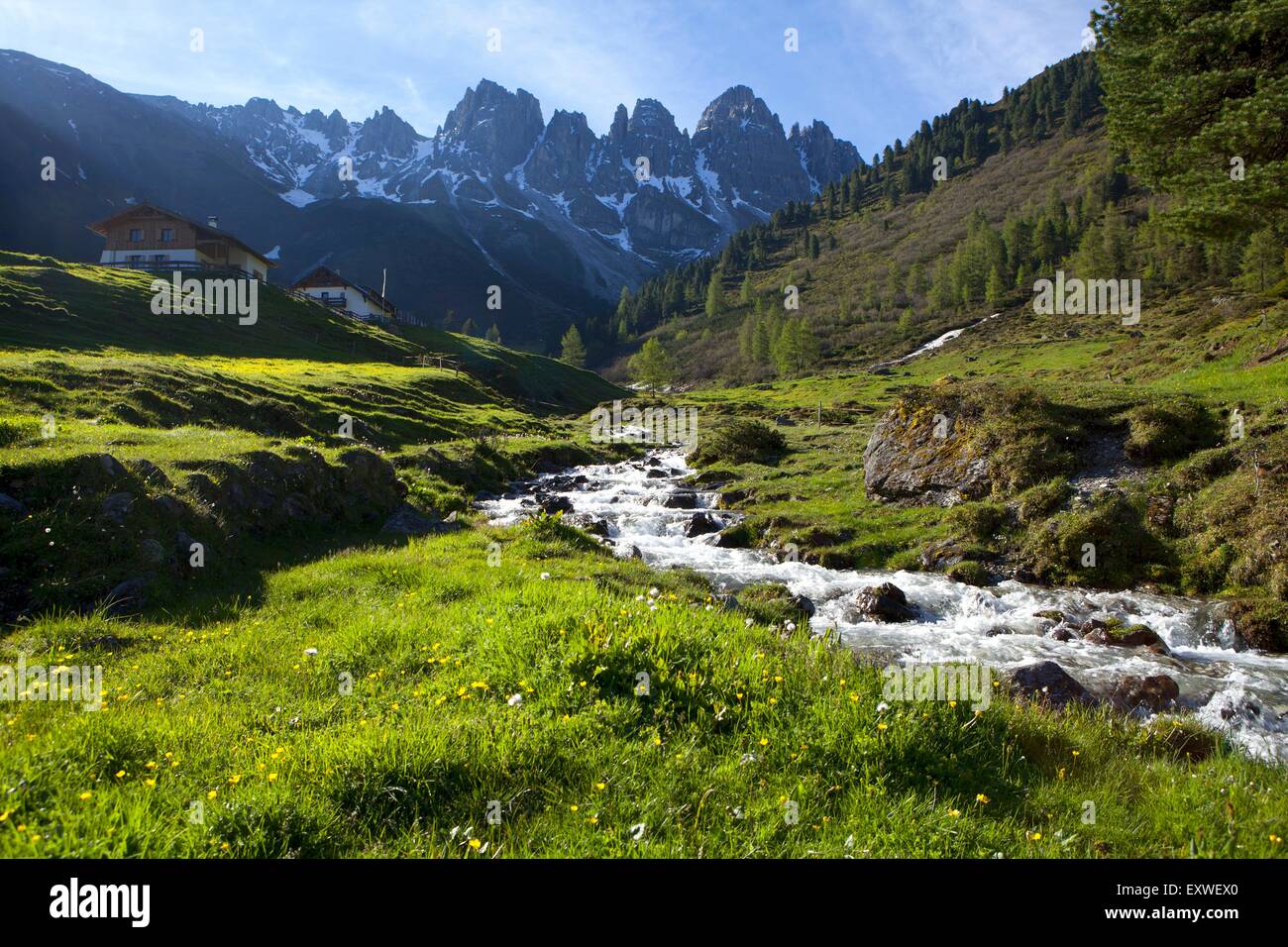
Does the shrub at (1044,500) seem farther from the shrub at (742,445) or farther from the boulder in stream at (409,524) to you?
the shrub at (742,445)

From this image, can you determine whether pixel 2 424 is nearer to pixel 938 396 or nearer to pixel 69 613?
pixel 69 613

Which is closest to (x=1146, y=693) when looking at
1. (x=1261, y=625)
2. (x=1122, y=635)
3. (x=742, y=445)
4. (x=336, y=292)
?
(x=1122, y=635)

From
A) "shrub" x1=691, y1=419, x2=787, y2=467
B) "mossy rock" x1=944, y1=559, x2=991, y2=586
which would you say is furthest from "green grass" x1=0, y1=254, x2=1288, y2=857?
"shrub" x1=691, y1=419, x2=787, y2=467

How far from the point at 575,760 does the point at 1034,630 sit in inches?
482

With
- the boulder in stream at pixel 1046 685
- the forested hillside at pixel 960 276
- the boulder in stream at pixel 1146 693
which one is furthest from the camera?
the forested hillside at pixel 960 276

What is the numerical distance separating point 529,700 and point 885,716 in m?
3.24

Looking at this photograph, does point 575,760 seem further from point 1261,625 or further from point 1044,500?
point 1044,500

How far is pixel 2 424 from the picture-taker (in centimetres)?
1443

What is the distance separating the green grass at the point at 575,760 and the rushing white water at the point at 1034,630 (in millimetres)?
3867

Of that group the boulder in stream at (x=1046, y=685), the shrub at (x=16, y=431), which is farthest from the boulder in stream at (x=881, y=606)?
the shrub at (x=16, y=431)

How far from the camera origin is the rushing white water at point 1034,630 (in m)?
9.99

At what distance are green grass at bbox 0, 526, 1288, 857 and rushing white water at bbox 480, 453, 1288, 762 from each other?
3.87 m

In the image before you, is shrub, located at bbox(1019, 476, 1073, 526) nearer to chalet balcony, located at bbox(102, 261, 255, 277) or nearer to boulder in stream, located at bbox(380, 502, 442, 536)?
boulder in stream, located at bbox(380, 502, 442, 536)

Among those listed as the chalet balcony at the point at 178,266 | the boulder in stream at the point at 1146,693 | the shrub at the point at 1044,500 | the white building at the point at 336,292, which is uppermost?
the white building at the point at 336,292
